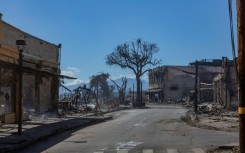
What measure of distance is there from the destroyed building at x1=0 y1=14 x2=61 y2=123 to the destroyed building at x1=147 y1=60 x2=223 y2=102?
58.0 meters

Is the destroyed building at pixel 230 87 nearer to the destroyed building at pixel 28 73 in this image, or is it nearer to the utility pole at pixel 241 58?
the destroyed building at pixel 28 73

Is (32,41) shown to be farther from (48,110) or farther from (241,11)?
(241,11)

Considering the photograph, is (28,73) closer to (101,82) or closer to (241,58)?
(241,58)

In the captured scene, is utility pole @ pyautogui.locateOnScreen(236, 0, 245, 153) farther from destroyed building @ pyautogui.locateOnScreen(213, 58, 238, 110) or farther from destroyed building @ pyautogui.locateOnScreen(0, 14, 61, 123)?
destroyed building @ pyautogui.locateOnScreen(213, 58, 238, 110)

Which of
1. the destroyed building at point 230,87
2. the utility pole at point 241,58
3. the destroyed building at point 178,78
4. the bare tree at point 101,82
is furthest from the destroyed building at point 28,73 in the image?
the bare tree at point 101,82

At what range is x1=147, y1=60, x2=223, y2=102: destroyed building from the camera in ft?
312

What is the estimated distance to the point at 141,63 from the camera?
297 ft

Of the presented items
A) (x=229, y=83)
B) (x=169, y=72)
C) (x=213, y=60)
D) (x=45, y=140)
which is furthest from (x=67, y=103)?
(x=213, y=60)

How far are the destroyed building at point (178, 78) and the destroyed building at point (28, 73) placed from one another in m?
58.0

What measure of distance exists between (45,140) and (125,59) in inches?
2827

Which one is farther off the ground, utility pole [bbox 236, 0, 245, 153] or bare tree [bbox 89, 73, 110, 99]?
bare tree [bbox 89, 73, 110, 99]

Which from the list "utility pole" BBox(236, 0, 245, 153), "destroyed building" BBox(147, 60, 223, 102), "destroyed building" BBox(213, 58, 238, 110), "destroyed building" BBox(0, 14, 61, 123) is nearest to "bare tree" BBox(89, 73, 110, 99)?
"destroyed building" BBox(147, 60, 223, 102)

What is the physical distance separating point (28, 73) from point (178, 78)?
75.5 metres

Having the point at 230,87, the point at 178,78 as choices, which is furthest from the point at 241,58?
Answer: the point at 178,78
